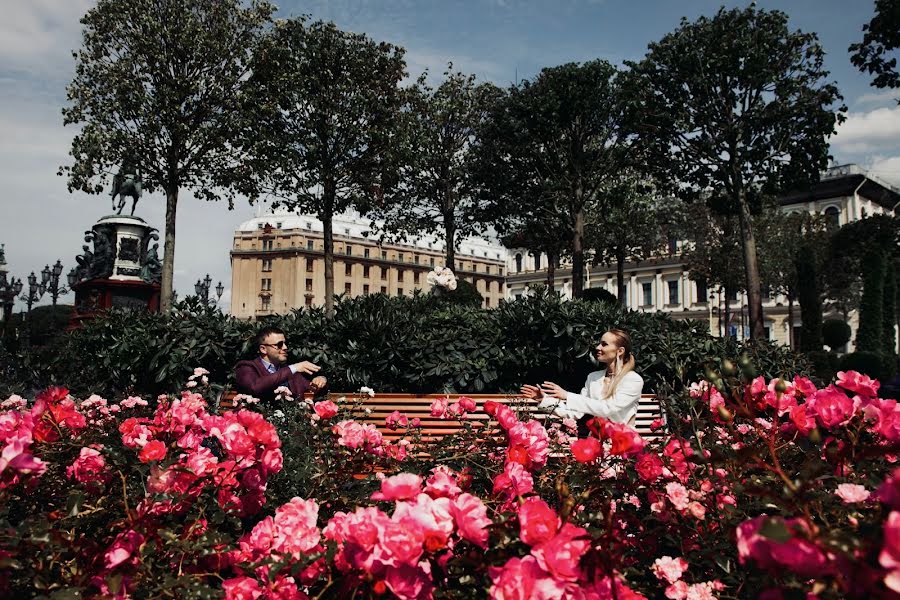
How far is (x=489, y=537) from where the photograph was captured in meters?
1.43

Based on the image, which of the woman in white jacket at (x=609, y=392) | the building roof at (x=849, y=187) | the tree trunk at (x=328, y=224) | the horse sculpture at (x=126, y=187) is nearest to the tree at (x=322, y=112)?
the tree trunk at (x=328, y=224)

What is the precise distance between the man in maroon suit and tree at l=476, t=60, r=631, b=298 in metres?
17.2

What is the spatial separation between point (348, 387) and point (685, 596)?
527cm

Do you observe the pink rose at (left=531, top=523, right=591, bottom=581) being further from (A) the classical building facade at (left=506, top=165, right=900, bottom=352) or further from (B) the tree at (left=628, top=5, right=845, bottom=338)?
(A) the classical building facade at (left=506, top=165, right=900, bottom=352)

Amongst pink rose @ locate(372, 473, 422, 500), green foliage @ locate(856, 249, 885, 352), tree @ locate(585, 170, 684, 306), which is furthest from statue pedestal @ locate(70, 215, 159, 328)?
green foliage @ locate(856, 249, 885, 352)

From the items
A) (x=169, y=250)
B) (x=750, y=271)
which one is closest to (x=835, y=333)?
(x=750, y=271)

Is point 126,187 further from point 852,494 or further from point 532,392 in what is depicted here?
point 852,494

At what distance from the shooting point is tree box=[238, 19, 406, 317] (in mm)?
19438

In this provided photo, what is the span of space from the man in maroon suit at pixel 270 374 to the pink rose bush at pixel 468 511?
226cm

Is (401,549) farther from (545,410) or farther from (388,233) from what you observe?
(388,233)

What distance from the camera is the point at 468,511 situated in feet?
4.51

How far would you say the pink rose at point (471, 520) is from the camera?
4.43 ft

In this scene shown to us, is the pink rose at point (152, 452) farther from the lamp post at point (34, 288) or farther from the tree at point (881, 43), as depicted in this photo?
the lamp post at point (34, 288)

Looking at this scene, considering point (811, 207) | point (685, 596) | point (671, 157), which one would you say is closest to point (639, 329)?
point (685, 596)
